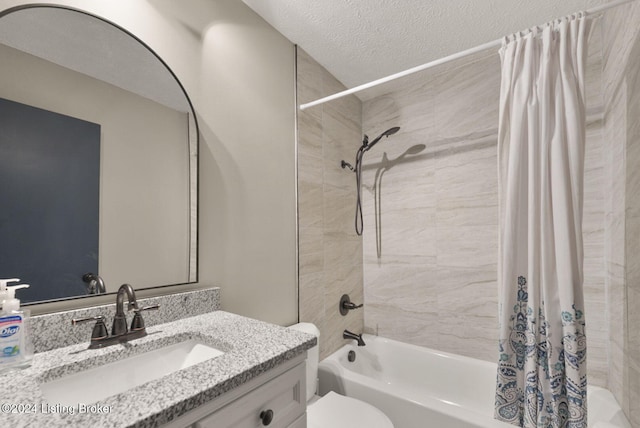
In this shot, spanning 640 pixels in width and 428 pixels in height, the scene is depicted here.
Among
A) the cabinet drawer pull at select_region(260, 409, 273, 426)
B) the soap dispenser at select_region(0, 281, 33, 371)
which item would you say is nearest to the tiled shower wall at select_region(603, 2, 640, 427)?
the cabinet drawer pull at select_region(260, 409, 273, 426)

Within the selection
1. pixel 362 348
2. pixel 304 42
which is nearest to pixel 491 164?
pixel 304 42

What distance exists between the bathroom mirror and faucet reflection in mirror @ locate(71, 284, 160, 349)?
124 mm

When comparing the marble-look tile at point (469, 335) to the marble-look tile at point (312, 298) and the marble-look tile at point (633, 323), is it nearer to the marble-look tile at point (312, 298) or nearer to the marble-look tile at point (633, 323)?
the marble-look tile at point (633, 323)

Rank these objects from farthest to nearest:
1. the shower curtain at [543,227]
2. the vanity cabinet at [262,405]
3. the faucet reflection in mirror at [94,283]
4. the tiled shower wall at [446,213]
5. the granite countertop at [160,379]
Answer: the tiled shower wall at [446,213], the shower curtain at [543,227], the faucet reflection in mirror at [94,283], the vanity cabinet at [262,405], the granite countertop at [160,379]

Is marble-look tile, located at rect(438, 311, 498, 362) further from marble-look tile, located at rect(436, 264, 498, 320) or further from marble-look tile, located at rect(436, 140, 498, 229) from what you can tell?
marble-look tile, located at rect(436, 140, 498, 229)

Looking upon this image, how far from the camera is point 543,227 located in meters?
1.17

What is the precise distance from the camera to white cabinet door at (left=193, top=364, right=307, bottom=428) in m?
0.67

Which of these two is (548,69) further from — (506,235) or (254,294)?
(254,294)

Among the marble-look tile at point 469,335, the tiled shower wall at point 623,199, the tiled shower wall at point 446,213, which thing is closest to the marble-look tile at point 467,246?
the tiled shower wall at point 446,213

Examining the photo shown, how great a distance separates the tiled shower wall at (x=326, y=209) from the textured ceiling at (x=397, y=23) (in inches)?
8.7

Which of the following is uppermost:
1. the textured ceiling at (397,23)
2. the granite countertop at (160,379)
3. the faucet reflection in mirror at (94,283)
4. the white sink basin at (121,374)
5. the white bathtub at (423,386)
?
the textured ceiling at (397,23)

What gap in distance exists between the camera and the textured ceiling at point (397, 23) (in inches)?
59.7

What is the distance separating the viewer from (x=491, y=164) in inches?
77.6

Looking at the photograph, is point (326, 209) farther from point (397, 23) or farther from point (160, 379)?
point (160, 379)
